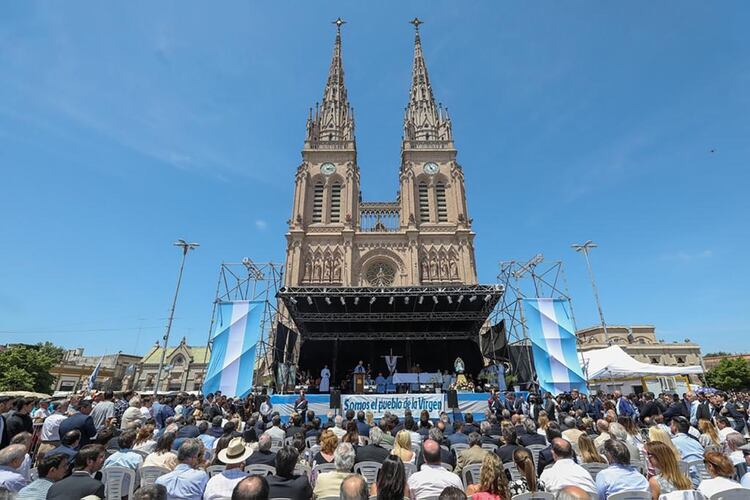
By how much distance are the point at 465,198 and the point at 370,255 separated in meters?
11.7

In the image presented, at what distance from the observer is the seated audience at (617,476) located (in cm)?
335

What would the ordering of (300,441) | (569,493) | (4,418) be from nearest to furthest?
(569,493) → (300,441) → (4,418)

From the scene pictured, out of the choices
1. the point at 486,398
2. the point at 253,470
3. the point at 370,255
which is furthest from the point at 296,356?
the point at 253,470

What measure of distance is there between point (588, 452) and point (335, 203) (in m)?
32.2

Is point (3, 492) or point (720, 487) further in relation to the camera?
point (720, 487)

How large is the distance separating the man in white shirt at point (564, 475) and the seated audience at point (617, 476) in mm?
102

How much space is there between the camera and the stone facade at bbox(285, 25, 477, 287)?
3155cm

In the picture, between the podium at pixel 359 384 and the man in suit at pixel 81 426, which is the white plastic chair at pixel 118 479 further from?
the podium at pixel 359 384

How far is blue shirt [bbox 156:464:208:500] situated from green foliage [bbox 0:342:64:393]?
42.4 meters

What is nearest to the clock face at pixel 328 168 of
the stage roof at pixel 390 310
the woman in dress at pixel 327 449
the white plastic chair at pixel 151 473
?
the stage roof at pixel 390 310

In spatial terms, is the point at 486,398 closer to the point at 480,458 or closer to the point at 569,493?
the point at 480,458

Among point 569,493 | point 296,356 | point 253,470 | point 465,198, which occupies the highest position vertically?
point 465,198

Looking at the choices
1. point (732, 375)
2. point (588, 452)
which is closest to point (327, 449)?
point (588, 452)

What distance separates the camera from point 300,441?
5152mm
